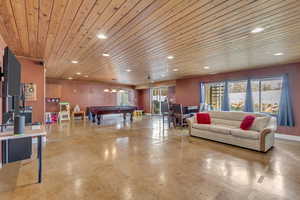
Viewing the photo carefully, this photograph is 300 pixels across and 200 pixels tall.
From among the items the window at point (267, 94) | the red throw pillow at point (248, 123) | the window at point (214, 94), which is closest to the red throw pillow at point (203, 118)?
the red throw pillow at point (248, 123)

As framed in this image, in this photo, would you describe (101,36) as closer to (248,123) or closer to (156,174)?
(156,174)

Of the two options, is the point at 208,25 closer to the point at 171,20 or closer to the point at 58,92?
the point at 171,20

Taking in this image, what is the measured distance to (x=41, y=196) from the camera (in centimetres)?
203

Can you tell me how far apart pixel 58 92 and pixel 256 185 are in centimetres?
1020

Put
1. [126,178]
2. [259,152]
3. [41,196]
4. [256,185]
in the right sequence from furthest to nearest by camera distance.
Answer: [259,152]
[126,178]
[256,185]
[41,196]

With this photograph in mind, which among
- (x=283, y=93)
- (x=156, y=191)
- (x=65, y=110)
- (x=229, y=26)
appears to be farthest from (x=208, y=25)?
(x=65, y=110)

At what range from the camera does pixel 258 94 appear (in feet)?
19.6

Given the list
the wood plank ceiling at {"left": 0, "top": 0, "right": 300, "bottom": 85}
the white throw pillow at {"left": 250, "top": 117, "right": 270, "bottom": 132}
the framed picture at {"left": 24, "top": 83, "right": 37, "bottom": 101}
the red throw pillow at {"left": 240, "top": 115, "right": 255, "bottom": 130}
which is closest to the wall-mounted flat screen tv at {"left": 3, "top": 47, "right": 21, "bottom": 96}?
the wood plank ceiling at {"left": 0, "top": 0, "right": 300, "bottom": 85}

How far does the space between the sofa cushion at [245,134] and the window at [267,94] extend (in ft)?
8.20

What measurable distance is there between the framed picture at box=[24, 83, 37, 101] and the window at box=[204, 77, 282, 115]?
24.1ft

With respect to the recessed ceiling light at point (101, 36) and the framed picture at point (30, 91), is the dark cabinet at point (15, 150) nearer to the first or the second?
the framed picture at point (30, 91)

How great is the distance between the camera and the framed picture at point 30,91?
4422 mm

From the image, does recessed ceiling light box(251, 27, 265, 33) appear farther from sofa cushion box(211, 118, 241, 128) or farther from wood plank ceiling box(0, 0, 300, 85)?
sofa cushion box(211, 118, 241, 128)

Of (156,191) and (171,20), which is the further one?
(171,20)
